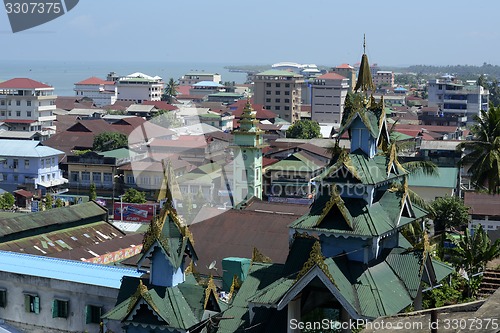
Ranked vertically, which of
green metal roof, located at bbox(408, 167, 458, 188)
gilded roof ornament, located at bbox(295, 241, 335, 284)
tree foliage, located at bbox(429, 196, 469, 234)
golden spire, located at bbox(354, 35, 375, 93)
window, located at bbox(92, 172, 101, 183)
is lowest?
window, located at bbox(92, 172, 101, 183)

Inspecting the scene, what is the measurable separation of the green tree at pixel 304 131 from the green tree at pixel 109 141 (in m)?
21.4

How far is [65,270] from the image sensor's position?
20969 millimetres

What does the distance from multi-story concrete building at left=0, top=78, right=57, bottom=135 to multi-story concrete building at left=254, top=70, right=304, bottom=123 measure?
39.4 metres

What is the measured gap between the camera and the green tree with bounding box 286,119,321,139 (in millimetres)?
86438

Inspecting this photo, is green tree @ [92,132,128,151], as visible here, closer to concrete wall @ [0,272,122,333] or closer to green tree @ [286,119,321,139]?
green tree @ [286,119,321,139]

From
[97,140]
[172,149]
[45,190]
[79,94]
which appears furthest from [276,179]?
[79,94]

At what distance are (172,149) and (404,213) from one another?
48.4 meters

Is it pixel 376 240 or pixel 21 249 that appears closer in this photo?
pixel 376 240

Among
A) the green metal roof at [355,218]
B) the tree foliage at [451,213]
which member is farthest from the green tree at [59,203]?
the green metal roof at [355,218]

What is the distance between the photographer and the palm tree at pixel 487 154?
2719 centimetres

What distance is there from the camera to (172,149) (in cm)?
6431

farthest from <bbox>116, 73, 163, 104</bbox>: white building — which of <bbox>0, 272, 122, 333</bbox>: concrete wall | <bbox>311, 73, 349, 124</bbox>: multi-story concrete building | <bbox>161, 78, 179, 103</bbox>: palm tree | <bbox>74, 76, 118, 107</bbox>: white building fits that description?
<bbox>0, 272, 122, 333</bbox>: concrete wall

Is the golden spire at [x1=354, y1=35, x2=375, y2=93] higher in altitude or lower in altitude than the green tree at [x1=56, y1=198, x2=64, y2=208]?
higher

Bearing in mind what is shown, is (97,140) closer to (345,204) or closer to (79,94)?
(345,204)
